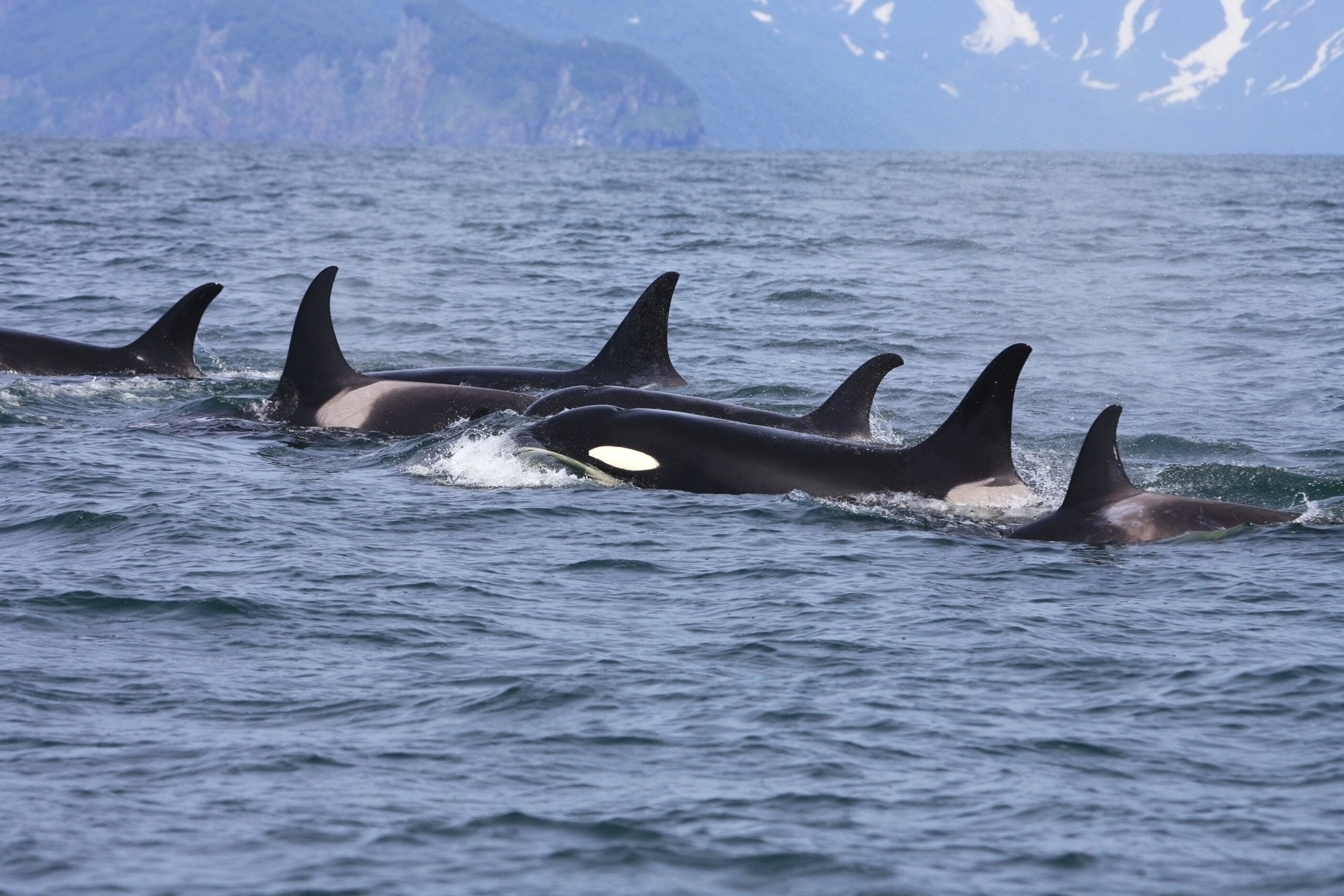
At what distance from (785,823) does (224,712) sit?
2.67 meters

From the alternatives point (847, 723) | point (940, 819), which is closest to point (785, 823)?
point (940, 819)

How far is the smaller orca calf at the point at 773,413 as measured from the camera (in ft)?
42.2

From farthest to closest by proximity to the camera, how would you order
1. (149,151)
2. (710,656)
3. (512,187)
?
(149,151) → (512,187) → (710,656)

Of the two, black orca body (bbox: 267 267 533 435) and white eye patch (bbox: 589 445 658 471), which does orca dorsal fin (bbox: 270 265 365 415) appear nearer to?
black orca body (bbox: 267 267 533 435)

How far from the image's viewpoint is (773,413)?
1381cm

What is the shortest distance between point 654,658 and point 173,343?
36.2 ft

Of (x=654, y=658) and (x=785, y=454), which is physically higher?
(x=785, y=454)

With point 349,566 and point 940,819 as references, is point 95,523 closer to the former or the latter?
point 349,566

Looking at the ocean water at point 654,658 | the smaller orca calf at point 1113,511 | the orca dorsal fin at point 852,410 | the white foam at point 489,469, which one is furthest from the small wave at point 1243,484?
the white foam at point 489,469

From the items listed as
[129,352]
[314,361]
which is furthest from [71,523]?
[129,352]

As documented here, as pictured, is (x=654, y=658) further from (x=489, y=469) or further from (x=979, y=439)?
(x=489, y=469)

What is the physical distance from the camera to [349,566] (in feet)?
32.2

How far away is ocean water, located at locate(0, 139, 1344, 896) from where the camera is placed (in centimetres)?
595

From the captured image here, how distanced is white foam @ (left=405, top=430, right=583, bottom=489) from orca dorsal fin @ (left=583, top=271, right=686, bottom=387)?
116 inches
